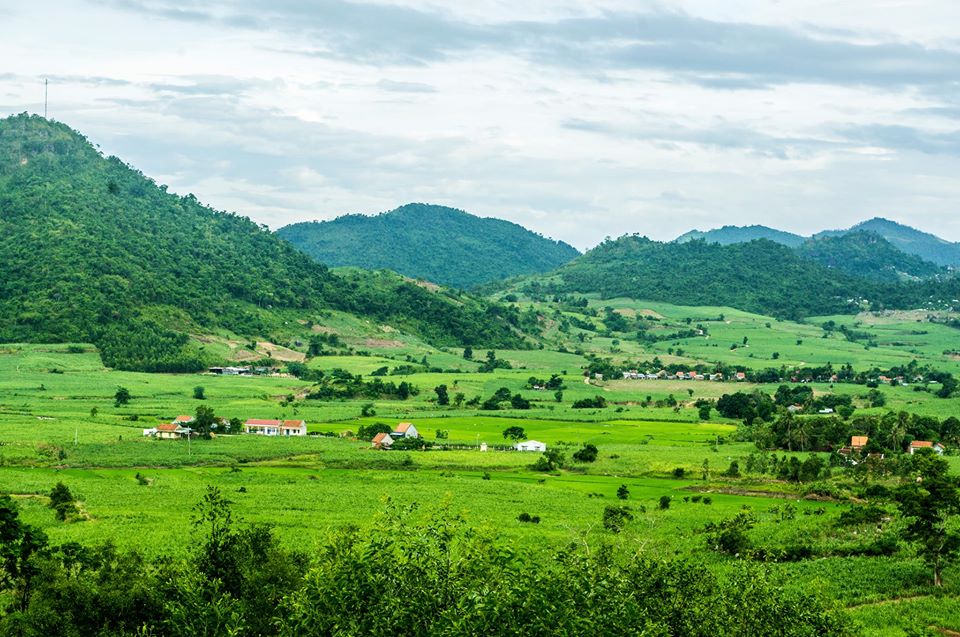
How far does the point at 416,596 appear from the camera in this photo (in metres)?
24.0

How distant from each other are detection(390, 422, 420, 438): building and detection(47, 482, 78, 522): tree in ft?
120

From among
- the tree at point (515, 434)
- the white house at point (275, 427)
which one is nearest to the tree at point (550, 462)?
the tree at point (515, 434)

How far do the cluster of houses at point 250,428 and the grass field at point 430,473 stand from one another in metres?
2.34

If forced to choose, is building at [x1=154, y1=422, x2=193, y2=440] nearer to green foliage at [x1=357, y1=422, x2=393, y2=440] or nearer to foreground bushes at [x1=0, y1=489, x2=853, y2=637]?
green foliage at [x1=357, y1=422, x2=393, y2=440]

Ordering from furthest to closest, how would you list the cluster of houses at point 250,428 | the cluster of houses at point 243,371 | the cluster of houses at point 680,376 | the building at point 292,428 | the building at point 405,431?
the cluster of houses at point 680,376
the cluster of houses at point 243,371
the building at point 292,428
the building at point 405,431
the cluster of houses at point 250,428

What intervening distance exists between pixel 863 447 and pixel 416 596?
6283 centimetres

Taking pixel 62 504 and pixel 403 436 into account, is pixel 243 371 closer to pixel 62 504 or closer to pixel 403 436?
pixel 403 436

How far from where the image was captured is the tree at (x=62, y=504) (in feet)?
164

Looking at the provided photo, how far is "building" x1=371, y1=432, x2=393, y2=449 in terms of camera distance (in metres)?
80.2

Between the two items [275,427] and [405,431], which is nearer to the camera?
[405,431]

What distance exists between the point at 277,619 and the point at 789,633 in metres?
12.3

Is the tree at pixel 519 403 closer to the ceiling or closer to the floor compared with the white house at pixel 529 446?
closer to the ceiling

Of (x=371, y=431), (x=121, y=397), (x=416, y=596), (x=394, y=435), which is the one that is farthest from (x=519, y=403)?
(x=416, y=596)

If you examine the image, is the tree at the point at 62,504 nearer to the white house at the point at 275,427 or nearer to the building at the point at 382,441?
the building at the point at 382,441
